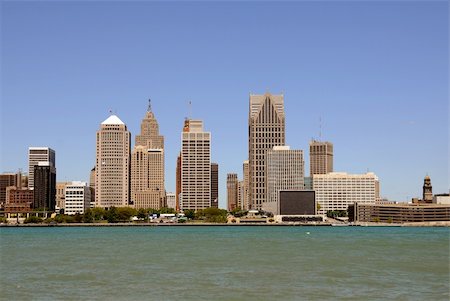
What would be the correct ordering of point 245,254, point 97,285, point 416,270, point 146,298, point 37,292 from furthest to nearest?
point 245,254
point 416,270
point 97,285
point 37,292
point 146,298

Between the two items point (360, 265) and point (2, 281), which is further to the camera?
point (360, 265)

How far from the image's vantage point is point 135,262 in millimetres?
62344

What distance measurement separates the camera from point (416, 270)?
54.7 metres

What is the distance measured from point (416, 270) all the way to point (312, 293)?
16.7m

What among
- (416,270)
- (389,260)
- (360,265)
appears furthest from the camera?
(389,260)

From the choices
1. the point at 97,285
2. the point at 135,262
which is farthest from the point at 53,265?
the point at 97,285

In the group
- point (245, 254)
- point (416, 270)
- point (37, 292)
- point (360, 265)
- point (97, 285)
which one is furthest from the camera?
point (245, 254)

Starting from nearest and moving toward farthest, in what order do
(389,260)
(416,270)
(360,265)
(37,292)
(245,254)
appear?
(37,292) < (416,270) < (360,265) < (389,260) < (245,254)

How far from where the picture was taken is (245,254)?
72.4m

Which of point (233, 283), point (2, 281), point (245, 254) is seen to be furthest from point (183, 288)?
point (245, 254)

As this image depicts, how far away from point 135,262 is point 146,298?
23883mm

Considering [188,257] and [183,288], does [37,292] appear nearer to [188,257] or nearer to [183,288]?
[183,288]

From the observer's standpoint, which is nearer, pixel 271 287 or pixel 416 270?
pixel 271 287

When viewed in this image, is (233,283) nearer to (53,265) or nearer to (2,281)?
(2,281)
